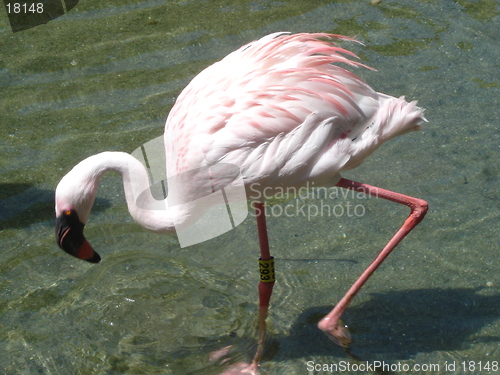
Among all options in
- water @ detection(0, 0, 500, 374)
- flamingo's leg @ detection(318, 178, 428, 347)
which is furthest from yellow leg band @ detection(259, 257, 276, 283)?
flamingo's leg @ detection(318, 178, 428, 347)

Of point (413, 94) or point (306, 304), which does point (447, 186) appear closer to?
point (413, 94)

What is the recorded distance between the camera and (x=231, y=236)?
4.46 m

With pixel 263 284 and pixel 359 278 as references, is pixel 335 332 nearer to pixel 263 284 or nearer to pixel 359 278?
pixel 359 278

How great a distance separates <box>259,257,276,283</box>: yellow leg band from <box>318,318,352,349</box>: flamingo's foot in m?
0.41

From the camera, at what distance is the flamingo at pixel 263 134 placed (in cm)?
336

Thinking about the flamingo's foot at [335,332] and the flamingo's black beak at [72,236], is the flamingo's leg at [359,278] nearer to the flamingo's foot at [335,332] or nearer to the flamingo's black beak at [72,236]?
the flamingo's foot at [335,332]

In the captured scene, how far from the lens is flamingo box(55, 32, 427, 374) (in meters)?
3.36

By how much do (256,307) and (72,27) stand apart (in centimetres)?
410

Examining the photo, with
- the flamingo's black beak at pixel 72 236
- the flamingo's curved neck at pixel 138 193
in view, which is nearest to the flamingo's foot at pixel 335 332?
the flamingo's curved neck at pixel 138 193

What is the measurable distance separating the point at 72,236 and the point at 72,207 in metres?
0.20

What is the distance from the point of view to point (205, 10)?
6.78 meters

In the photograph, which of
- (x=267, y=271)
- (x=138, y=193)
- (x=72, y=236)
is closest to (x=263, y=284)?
(x=267, y=271)

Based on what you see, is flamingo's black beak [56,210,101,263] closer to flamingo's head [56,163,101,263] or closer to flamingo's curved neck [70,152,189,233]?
flamingo's head [56,163,101,263]

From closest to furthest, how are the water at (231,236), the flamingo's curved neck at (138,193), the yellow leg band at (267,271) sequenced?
the flamingo's curved neck at (138,193) < the water at (231,236) < the yellow leg band at (267,271)
